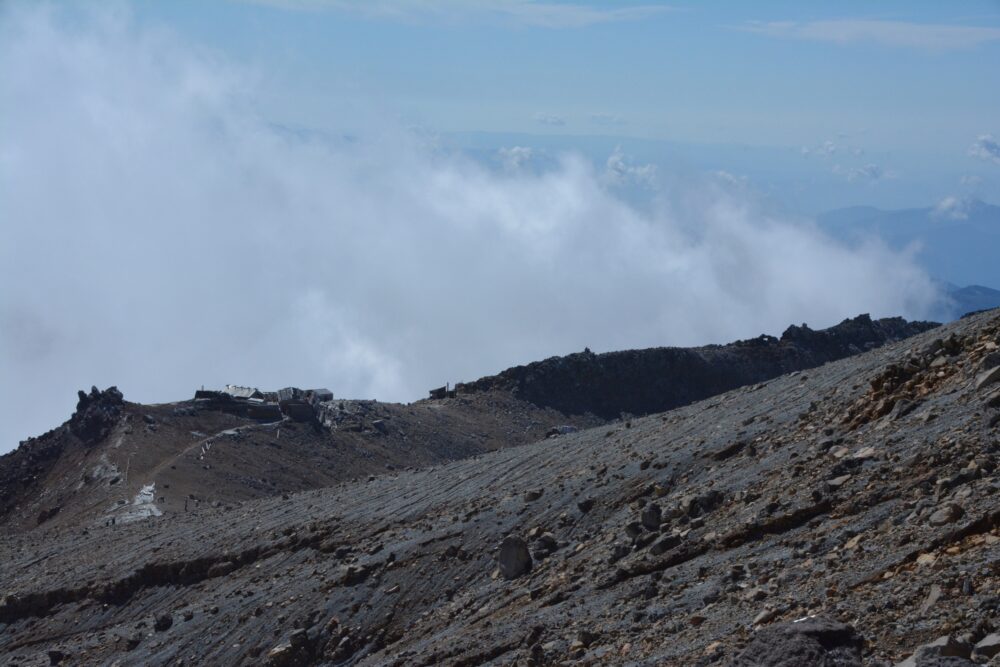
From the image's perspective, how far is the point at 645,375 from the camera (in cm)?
6191

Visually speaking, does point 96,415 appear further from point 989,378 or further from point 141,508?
point 989,378

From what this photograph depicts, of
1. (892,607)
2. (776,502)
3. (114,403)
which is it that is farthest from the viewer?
(114,403)

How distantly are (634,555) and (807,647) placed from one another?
5.98 m

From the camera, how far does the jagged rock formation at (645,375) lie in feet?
197

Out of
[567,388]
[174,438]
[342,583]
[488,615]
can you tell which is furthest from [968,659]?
[567,388]

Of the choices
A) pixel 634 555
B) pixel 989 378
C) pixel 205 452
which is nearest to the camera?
pixel 989 378

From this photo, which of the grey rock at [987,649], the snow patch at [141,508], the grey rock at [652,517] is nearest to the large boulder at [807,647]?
the grey rock at [987,649]

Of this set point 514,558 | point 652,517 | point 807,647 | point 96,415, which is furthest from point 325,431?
point 807,647

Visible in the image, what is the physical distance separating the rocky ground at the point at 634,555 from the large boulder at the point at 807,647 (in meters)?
0.02

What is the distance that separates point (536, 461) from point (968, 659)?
1666cm

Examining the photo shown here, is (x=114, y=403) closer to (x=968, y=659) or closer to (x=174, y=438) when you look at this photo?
(x=174, y=438)

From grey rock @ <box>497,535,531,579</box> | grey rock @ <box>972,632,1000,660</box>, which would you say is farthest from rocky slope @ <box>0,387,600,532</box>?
grey rock @ <box>972,632,1000,660</box>

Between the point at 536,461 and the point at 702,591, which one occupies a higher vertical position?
the point at 536,461

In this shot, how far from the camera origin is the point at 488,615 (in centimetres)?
1586
